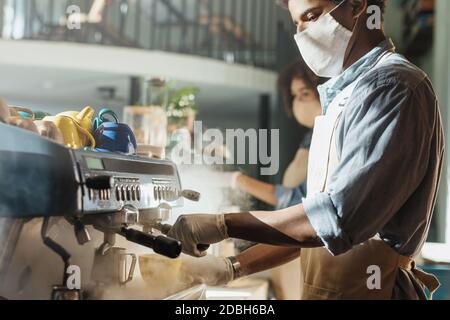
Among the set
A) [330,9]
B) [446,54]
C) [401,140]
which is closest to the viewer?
[401,140]

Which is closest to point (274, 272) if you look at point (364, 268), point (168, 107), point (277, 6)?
point (364, 268)

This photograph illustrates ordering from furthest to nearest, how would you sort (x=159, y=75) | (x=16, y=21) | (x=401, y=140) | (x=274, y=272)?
(x=159, y=75), (x=16, y=21), (x=274, y=272), (x=401, y=140)

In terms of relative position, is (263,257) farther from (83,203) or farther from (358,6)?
(358,6)

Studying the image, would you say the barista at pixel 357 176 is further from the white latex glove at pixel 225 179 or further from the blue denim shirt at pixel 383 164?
the white latex glove at pixel 225 179

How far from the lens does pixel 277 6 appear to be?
140 cm

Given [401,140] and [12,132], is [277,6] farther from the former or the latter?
[12,132]

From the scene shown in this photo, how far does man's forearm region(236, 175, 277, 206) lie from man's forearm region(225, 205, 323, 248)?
0.82 ft

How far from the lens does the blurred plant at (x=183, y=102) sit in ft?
4.74

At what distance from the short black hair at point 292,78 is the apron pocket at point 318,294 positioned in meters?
0.42

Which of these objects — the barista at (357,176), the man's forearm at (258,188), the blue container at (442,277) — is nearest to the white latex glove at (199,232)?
the barista at (357,176)

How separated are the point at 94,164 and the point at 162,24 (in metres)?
0.63

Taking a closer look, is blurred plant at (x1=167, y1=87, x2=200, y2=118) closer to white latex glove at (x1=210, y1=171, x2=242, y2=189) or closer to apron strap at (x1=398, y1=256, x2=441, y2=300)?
white latex glove at (x1=210, y1=171, x2=242, y2=189)

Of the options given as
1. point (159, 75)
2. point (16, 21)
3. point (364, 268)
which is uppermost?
point (16, 21)
